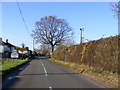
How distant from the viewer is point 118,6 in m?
12.9

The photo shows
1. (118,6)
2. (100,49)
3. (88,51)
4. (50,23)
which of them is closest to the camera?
(118,6)

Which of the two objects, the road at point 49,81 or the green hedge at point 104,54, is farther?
the green hedge at point 104,54

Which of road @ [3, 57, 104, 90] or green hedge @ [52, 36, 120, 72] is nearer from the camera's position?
road @ [3, 57, 104, 90]

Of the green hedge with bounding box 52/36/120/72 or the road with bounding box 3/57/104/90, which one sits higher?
the green hedge with bounding box 52/36/120/72

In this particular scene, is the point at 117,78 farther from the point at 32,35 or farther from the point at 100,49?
the point at 32,35

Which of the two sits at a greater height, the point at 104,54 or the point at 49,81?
the point at 104,54

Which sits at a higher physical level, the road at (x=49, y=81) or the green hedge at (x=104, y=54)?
the green hedge at (x=104, y=54)

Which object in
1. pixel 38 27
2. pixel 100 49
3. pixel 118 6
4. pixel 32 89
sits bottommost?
pixel 32 89

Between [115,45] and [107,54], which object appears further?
[107,54]

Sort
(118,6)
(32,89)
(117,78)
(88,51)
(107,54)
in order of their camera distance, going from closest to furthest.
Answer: (32,89), (117,78), (118,6), (107,54), (88,51)

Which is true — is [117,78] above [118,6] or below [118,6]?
below

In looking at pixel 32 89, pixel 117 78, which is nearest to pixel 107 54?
pixel 117 78

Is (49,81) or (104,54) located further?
(104,54)

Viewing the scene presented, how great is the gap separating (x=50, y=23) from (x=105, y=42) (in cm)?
4793
